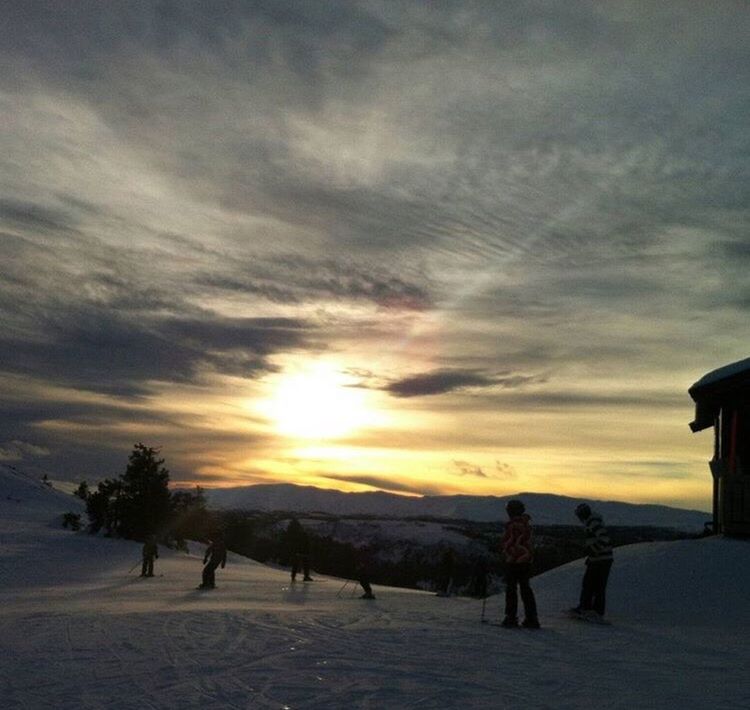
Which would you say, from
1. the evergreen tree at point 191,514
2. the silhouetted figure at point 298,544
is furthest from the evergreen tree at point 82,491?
the silhouetted figure at point 298,544

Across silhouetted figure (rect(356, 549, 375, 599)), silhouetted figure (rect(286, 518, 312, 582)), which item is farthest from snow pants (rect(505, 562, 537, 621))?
silhouetted figure (rect(286, 518, 312, 582))

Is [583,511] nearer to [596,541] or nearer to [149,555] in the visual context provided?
[596,541]

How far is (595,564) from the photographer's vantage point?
1363 centimetres

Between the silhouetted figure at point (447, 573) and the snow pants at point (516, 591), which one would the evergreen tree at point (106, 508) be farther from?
the snow pants at point (516, 591)

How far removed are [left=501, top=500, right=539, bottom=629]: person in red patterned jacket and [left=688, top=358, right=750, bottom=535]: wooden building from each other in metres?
9.15

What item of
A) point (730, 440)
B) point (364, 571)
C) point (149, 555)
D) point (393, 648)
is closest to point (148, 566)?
point (149, 555)

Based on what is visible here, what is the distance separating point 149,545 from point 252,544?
4046cm

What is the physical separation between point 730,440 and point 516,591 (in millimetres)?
11336

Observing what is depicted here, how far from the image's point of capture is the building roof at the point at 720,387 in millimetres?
20984

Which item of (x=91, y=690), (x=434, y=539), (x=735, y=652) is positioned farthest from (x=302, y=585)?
(x=434, y=539)

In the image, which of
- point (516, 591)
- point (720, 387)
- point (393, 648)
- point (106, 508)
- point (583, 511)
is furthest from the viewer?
point (106, 508)

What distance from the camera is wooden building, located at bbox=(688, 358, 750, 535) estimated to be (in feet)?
65.9

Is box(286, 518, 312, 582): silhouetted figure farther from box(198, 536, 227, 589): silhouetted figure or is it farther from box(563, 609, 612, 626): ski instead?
box(563, 609, 612, 626): ski

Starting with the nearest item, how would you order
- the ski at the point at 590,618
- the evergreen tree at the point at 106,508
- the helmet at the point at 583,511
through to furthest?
the ski at the point at 590,618 < the helmet at the point at 583,511 < the evergreen tree at the point at 106,508
